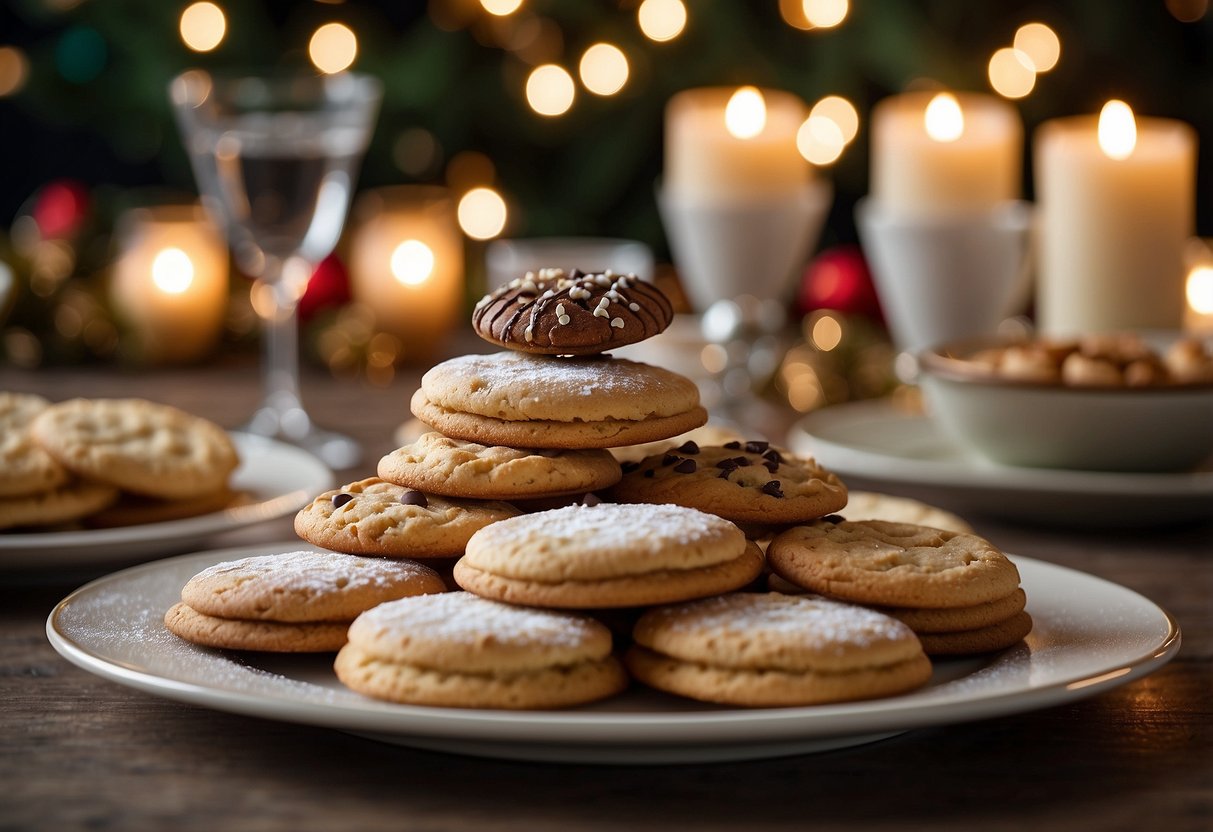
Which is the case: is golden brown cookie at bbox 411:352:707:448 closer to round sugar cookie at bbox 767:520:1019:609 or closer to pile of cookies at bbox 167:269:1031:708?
pile of cookies at bbox 167:269:1031:708

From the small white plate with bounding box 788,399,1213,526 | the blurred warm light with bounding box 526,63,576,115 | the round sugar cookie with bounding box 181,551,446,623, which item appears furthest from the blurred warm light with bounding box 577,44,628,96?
the round sugar cookie with bounding box 181,551,446,623

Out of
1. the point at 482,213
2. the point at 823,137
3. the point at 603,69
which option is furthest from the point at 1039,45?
the point at 482,213

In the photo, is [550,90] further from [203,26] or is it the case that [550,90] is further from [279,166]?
[279,166]

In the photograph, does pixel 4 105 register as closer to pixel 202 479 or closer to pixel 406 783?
pixel 202 479

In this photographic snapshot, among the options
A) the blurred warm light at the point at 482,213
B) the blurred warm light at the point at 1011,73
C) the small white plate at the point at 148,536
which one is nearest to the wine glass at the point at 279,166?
the small white plate at the point at 148,536

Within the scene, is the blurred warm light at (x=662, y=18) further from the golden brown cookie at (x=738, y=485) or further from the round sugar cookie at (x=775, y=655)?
the round sugar cookie at (x=775, y=655)

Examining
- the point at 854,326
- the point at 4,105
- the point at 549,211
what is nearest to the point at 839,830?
the point at 854,326

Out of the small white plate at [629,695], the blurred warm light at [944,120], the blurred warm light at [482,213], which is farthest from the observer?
the blurred warm light at [482,213]
